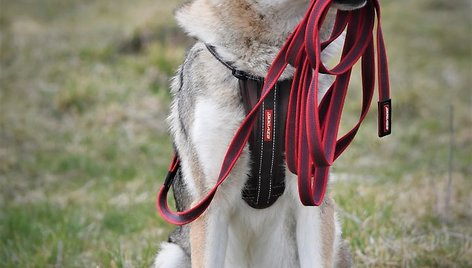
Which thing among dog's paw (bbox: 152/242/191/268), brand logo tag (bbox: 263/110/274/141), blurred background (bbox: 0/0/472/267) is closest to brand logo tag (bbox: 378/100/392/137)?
brand logo tag (bbox: 263/110/274/141)

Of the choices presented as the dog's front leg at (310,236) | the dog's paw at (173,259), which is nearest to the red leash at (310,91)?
the dog's front leg at (310,236)

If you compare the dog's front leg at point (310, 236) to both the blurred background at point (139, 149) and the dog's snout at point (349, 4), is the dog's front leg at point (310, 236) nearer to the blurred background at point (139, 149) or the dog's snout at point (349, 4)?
the dog's snout at point (349, 4)

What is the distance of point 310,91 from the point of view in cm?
236

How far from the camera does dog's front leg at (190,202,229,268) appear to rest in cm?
276

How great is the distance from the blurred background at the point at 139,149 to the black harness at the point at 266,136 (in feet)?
4.08

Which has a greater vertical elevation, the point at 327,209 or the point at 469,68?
the point at 327,209

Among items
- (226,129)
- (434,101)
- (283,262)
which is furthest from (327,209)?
(434,101)

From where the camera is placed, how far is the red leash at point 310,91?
2.42 meters

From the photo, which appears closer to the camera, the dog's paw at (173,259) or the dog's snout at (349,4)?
the dog's snout at (349,4)

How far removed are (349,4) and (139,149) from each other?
15.5ft

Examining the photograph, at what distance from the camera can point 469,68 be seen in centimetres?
1041

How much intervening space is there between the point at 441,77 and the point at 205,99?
310 inches

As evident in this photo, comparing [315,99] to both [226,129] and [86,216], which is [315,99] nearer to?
[226,129]

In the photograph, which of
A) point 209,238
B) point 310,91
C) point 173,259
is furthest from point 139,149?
point 310,91
